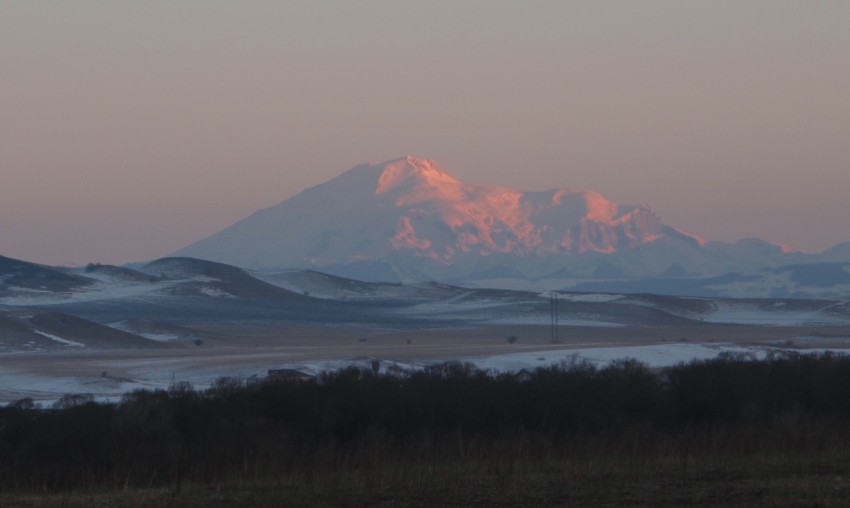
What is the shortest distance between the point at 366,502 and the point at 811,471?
17.8 feet

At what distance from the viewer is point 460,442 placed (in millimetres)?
22484

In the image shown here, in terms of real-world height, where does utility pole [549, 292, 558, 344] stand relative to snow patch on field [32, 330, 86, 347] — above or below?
above

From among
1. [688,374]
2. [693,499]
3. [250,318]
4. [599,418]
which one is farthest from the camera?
[250,318]

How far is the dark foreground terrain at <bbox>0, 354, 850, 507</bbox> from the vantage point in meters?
15.1

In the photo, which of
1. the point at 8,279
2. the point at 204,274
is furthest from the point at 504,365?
the point at 204,274

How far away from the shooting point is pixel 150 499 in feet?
48.9

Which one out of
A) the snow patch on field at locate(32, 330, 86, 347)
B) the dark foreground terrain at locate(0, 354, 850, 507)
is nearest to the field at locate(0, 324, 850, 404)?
the snow patch on field at locate(32, 330, 86, 347)

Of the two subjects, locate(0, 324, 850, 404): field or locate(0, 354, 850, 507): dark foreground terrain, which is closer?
locate(0, 354, 850, 507): dark foreground terrain

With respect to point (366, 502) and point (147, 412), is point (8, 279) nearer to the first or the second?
point (147, 412)

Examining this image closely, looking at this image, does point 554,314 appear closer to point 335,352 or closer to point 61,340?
point 61,340

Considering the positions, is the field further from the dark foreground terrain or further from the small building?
the dark foreground terrain

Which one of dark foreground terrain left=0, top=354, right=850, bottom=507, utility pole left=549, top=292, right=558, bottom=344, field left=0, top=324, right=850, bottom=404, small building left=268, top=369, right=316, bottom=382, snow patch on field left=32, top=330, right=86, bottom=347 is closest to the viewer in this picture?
dark foreground terrain left=0, top=354, right=850, bottom=507

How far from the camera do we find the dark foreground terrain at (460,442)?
1511 centimetres

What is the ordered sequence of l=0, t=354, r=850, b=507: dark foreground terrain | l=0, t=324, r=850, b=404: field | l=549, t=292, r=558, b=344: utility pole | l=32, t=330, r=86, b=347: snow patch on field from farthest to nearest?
l=549, t=292, r=558, b=344: utility pole → l=32, t=330, r=86, b=347: snow patch on field → l=0, t=324, r=850, b=404: field → l=0, t=354, r=850, b=507: dark foreground terrain
